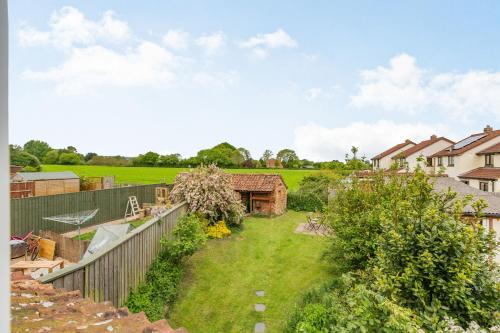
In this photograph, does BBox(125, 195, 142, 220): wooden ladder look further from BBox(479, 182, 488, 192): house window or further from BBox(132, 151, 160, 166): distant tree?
BBox(132, 151, 160, 166): distant tree

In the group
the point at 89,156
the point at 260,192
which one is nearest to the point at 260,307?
the point at 260,192

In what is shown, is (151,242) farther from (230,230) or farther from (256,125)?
(256,125)

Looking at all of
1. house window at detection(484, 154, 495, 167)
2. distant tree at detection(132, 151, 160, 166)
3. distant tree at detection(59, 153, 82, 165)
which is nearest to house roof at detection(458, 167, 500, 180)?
house window at detection(484, 154, 495, 167)

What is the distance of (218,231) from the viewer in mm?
13234

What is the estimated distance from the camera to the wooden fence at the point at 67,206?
12.6 meters

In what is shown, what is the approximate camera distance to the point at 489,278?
3.43 meters

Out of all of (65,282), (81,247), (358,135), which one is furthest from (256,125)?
(65,282)

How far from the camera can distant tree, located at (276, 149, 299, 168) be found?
75812 millimetres

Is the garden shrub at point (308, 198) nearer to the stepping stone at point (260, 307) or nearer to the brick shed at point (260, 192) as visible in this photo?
the brick shed at point (260, 192)

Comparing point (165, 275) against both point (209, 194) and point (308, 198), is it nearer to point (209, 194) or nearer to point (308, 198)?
point (209, 194)

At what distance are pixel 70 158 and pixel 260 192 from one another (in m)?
39.7

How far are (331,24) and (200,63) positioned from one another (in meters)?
3.00

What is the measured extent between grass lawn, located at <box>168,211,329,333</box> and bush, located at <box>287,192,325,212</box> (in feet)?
28.3

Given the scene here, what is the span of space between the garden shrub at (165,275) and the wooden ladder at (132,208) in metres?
9.95
